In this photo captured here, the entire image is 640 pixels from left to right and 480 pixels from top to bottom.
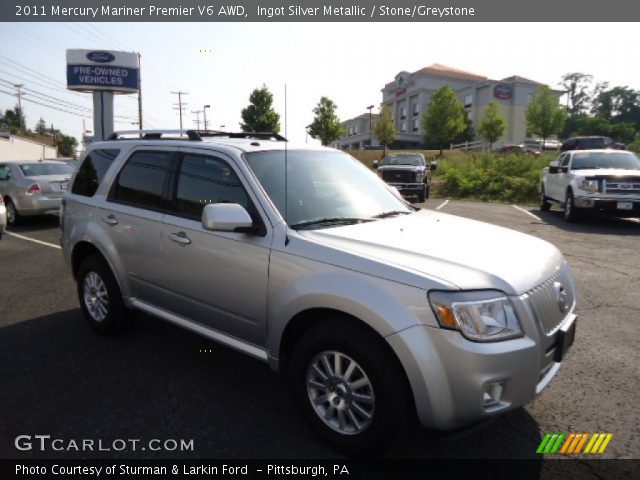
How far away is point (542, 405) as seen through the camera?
10.8ft

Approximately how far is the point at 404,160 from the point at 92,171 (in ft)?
51.3

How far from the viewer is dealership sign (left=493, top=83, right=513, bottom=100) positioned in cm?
7886

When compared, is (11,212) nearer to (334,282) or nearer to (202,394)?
(202,394)

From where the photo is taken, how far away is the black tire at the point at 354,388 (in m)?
2.46

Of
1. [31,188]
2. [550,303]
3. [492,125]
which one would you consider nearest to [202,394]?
[550,303]

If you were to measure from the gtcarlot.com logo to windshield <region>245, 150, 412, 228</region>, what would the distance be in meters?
1.79

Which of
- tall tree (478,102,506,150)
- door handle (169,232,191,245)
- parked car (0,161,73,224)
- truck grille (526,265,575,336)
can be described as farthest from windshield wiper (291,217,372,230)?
tall tree (478,102,506,150)

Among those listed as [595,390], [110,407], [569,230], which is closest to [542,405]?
[595,390]

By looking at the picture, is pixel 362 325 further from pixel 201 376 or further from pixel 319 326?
pixel 201 376

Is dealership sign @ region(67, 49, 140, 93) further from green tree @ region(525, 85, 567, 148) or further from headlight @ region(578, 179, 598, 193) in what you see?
green tree @ region(525, 85, 567, 148)

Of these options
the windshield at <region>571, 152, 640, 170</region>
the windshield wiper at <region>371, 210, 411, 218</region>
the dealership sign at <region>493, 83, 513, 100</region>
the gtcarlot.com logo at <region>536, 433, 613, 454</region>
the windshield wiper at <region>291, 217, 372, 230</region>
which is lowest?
the gtcarlot.com logo at <region>536, 433, 613, 454</region>

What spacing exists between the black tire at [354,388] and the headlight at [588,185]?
37.1 ft

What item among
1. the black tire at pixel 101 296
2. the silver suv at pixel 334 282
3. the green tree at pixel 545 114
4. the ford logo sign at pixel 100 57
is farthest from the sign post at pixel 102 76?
the green tree at pixel 545 114

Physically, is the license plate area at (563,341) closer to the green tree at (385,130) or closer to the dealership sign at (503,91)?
the green tree at (385,130)
